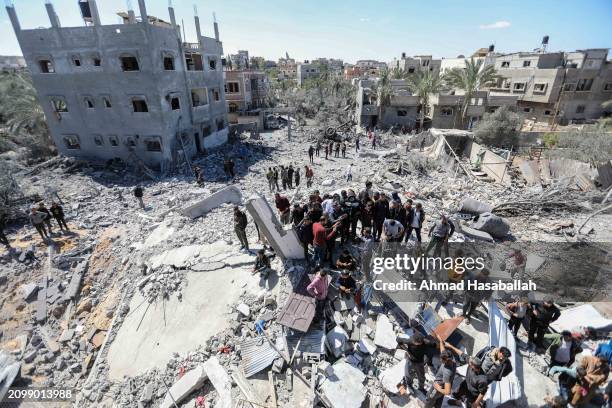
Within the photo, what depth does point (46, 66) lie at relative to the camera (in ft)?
64.3

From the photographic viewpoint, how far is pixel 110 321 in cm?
837

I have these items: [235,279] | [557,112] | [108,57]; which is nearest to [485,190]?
[235,279]

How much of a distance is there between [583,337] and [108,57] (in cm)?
2371

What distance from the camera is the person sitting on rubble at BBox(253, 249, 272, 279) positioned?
725 cm

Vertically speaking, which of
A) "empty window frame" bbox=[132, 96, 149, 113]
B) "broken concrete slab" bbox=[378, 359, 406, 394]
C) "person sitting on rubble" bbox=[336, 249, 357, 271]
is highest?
"empty window frame" bbox=[132, 96, 149, 113]

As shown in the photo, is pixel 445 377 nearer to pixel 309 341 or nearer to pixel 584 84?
pixel 309 341

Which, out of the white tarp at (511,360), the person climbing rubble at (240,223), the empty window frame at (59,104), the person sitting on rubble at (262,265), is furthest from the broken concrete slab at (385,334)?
the empty window frame at (59,104)

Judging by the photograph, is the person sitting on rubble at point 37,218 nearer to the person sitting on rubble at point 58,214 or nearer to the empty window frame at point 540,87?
the person sitting on rubble at point 58,214

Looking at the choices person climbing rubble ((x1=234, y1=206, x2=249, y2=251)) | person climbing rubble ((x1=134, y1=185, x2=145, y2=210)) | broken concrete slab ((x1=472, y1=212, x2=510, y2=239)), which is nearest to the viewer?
person climbing rubble ((x1=234, y1=206, x2=249, y2=251))

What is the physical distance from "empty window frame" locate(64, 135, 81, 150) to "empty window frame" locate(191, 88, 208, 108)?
844 centimetres

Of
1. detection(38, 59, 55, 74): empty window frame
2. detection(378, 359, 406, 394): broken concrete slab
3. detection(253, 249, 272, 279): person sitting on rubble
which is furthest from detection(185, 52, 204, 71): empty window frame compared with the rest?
detection(378, 359, 406, 394): broken concrete slab

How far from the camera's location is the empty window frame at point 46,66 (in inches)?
757

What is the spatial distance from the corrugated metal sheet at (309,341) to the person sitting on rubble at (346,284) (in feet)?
3.05

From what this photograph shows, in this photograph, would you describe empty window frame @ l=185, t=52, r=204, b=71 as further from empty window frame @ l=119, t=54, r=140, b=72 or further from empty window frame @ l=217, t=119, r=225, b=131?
empty window frame @ l=217, t=119, r=225, b=131
